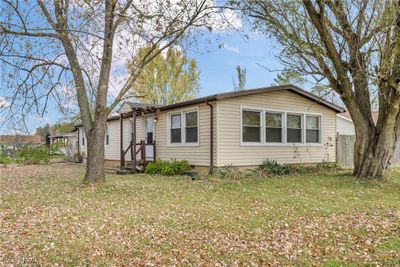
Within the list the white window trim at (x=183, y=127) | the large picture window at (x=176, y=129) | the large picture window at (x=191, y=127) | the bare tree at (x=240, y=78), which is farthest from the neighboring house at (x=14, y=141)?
the bare tree at (x=240, y=78)

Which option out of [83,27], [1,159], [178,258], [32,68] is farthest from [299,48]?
[1,159]

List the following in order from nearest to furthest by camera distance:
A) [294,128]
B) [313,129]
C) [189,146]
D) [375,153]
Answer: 1. [375,153]
2. [189,146]
3. [294,128]
4. [313,129]

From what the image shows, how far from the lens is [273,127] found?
48.0ft

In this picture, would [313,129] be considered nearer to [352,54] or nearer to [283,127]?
[283,127]

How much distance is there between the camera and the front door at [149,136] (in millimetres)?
16391

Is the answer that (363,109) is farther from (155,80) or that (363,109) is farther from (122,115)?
(155,80)

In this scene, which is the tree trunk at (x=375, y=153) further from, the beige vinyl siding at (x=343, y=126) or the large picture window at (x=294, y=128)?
the beige vinyl siding at (x=343, y=126)

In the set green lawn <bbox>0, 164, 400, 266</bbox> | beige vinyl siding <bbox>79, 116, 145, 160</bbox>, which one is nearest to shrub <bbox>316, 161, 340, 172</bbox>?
green lawn <bbox>0, 164, 400, 266</bbox>

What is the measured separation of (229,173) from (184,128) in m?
3.12

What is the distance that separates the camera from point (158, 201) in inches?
322

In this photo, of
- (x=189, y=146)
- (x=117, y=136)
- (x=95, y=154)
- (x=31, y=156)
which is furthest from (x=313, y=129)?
(x=31, y=156)

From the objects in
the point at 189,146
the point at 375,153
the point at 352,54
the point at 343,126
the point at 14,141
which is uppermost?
the point at 352,54

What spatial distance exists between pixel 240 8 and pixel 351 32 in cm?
361

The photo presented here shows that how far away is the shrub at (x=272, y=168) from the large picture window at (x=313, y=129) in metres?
2.47
